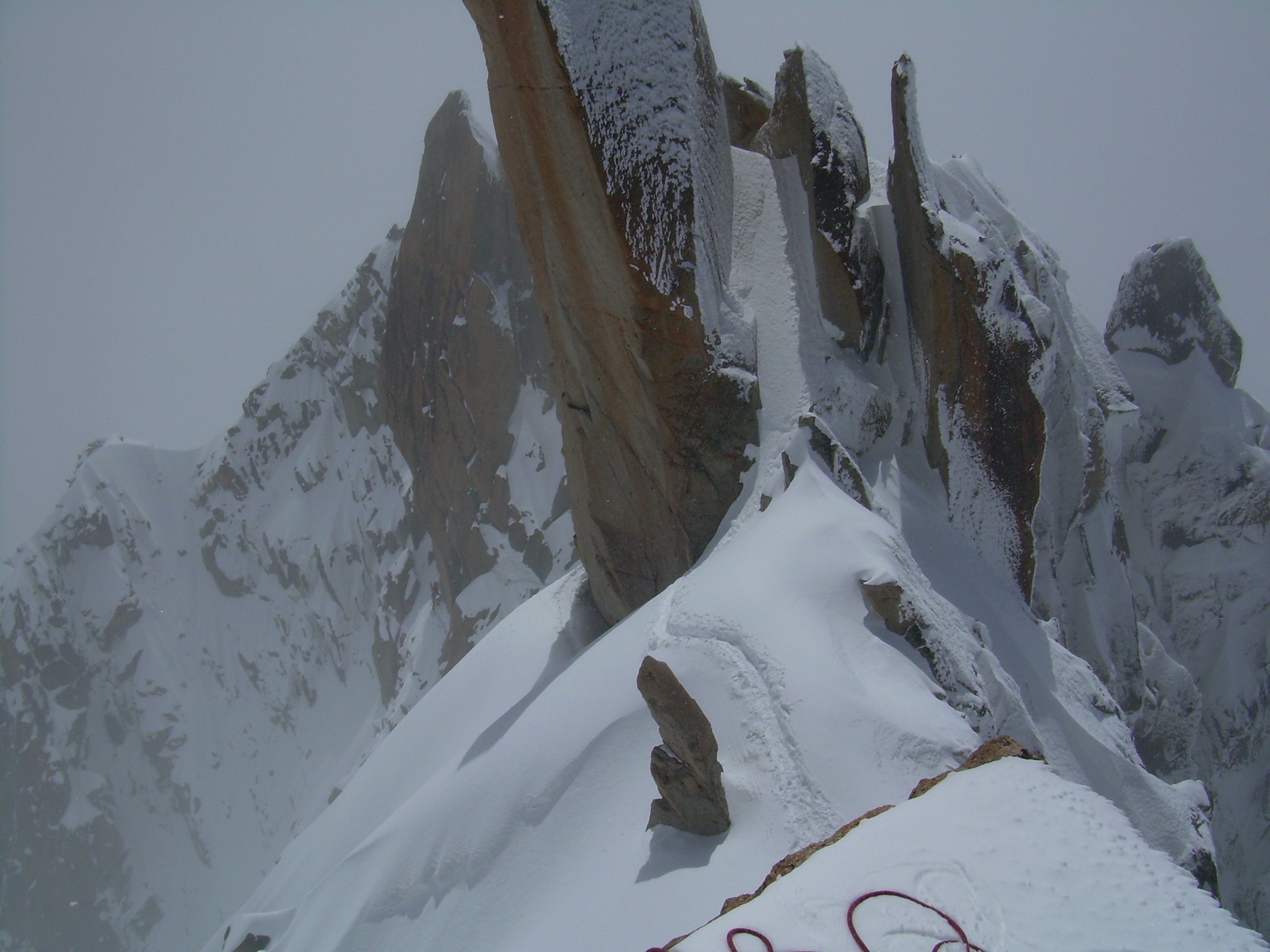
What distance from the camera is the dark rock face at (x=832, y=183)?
10461mm

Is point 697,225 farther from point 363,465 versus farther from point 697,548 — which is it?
point 363,465

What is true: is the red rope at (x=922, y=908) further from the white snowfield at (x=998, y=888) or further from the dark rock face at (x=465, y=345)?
the dark rock face at (x=465, y=345)

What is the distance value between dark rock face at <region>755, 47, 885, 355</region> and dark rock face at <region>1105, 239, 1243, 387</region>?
15.6 meters

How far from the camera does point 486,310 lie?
93.2 feet

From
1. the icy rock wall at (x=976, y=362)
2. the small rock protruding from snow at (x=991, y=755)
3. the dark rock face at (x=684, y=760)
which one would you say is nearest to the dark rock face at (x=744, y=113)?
the icy rock wall at (x=976, y=362)

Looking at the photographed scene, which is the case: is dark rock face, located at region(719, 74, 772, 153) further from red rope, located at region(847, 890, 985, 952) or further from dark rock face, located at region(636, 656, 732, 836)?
red rope, located at region(847, 890, 985, 952)

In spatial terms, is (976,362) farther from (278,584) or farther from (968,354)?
(278,584)

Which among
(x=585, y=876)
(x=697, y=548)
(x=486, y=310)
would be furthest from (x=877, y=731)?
(x=486, y=310)

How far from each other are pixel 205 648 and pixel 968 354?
45.1 meters

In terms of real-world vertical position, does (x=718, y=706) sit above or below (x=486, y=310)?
below

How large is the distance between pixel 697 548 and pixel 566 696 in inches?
101

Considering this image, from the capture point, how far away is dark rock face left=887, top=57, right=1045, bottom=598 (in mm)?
9867

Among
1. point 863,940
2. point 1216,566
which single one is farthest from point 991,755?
point 1216,566

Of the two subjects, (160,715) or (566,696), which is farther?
(160,715)
